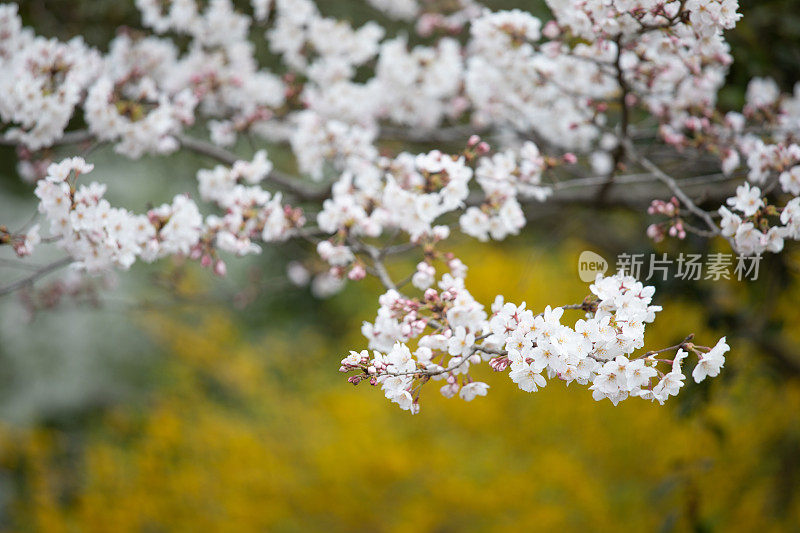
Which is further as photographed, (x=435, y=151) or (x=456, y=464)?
(x=456, y=464)

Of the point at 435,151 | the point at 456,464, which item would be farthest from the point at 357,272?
the point at 456,464

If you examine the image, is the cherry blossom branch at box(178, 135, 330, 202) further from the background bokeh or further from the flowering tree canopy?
the background bokeh

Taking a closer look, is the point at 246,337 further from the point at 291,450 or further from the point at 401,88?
the point at 401,88

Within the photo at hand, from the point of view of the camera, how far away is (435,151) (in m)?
1.54

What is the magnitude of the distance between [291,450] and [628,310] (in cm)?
281

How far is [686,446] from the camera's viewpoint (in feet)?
9.61

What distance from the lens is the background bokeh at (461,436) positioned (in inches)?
93.7

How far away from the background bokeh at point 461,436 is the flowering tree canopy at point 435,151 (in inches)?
14.4

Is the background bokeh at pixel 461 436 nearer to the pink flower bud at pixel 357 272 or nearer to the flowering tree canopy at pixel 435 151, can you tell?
the flowering tree canopy at pixel 435 151

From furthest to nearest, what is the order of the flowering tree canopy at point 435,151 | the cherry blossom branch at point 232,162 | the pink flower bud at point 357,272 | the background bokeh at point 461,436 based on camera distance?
the background bokeh at point 461,436, the cherry blossom branch at point 232,162, the pink flower bud at point 357,272, the flowering tree canopy at point 435,151

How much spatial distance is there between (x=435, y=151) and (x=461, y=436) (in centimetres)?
235

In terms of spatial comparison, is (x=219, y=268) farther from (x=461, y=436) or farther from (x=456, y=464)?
(x=461, y=436)

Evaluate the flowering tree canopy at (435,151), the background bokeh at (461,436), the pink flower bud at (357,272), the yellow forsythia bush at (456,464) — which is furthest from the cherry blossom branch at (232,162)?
the yellow forsythia bush at (456,464)

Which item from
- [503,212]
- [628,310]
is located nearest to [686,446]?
[503,212]
